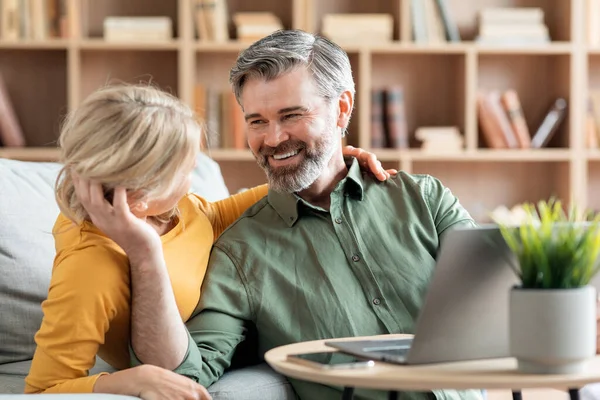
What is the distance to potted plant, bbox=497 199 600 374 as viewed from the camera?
44.9 inches

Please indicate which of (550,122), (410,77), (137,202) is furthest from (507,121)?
(137,202)

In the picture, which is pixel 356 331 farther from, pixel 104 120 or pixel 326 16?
pixel 326 16

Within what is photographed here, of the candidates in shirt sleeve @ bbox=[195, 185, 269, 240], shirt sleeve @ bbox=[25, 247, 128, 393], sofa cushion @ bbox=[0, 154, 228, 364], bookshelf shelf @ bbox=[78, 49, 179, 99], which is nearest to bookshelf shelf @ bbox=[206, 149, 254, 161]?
bookshelf shelf @ bbox=[78, 49, 179, 99]

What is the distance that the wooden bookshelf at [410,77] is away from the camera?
12.8 ft

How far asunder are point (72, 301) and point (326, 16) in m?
2.70

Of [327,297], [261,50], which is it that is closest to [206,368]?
[327,297]

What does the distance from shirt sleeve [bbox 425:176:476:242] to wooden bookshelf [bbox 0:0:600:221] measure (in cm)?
198

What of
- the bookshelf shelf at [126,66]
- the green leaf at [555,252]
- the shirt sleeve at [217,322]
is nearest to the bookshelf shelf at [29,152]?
the bookshelf shelf at [126,66]

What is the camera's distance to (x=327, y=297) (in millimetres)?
1746

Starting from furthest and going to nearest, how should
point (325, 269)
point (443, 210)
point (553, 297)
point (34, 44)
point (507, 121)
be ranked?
point (507, 121)
point (34, 44)
point (443, 210)
point (325, 269)
point (553, 297)

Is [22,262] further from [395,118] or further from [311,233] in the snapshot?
[395,118]

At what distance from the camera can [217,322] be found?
1.68 metres

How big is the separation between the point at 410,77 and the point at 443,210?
91.8 inches

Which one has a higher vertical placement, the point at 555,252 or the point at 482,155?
the point at 555,252
